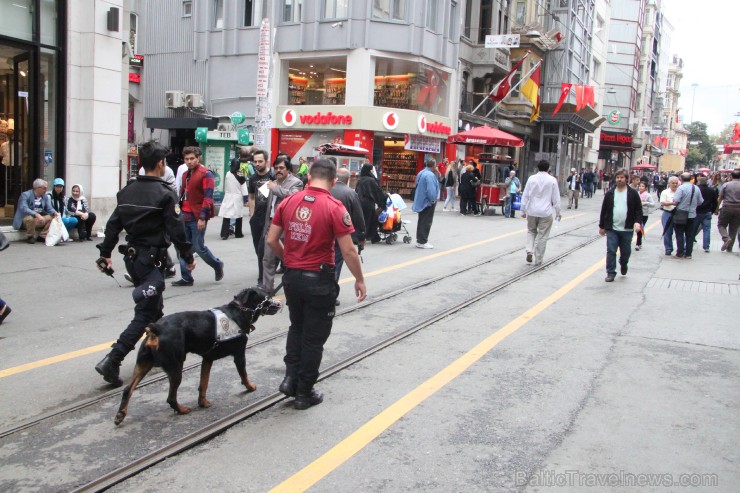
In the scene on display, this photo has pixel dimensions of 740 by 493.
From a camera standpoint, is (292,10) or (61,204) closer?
(61,204)

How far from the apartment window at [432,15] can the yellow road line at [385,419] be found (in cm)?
2217

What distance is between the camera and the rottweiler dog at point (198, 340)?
169 inches

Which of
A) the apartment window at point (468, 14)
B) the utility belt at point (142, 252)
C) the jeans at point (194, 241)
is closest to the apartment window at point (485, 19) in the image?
the apartment window at point (468, 14)

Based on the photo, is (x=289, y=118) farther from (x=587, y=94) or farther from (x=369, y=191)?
(x=587, y=94)

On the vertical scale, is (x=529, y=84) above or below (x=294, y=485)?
above

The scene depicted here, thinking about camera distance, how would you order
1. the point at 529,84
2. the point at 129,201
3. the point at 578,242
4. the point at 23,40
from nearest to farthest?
1. the point at 129,201
2. the point at 23,40
3. the point at 578,242
4. the point at 529,84

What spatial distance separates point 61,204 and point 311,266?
9.48 m

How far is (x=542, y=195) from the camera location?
11.5 m

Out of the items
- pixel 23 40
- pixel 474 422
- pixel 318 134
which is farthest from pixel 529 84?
pixel 474 422

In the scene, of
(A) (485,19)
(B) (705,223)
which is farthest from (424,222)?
(A) (485,19)

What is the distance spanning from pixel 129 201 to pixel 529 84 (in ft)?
110

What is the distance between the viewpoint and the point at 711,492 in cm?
374

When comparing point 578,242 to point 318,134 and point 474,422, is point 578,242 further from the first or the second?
point 318,134

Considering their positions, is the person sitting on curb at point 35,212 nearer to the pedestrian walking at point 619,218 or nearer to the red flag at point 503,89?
the pedestrian walking at point 619,218
